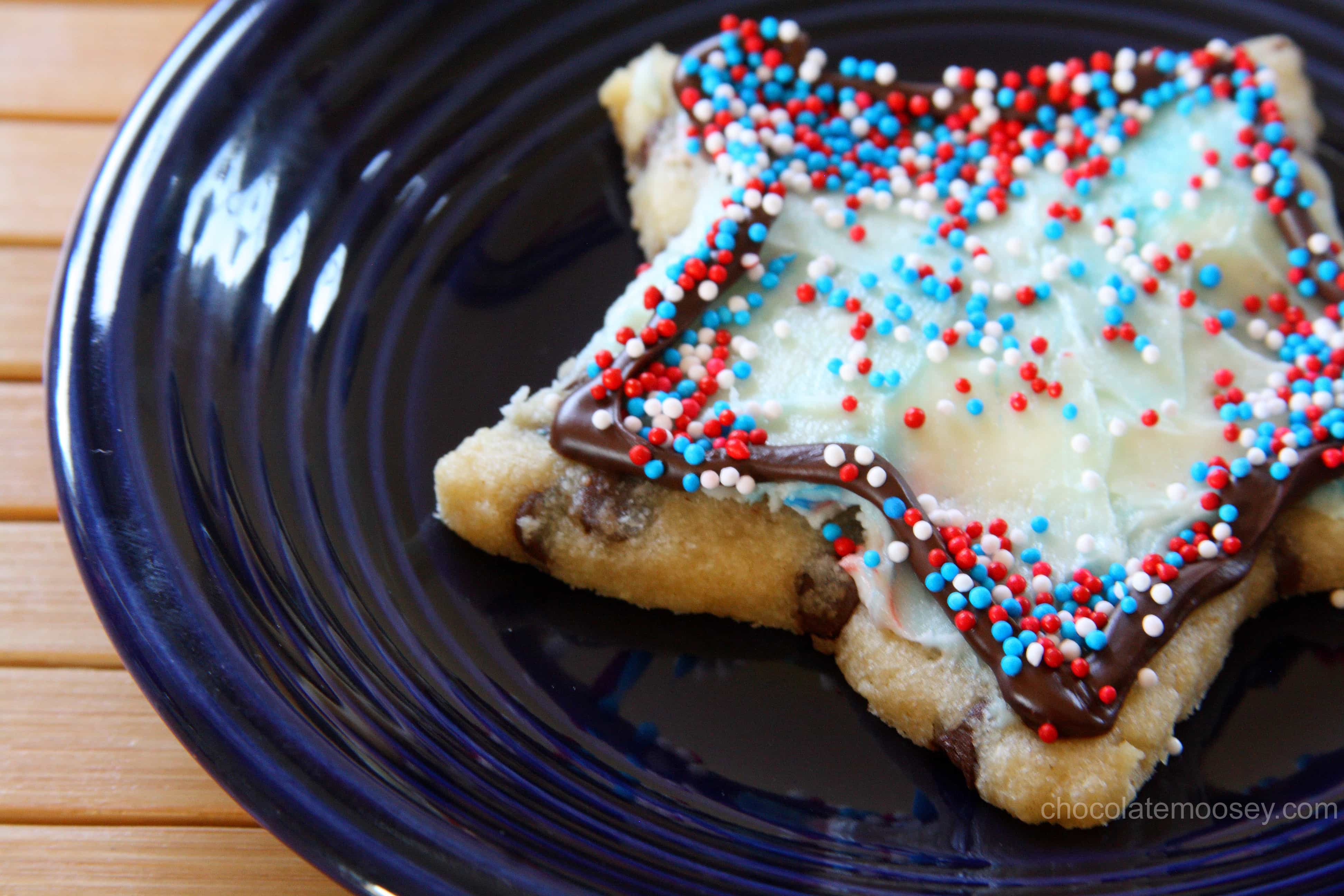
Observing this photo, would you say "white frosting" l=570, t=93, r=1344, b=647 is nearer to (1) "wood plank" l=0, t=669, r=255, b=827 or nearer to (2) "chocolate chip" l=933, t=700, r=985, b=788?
(2) "chocolate chip" l=933, t=700, r=985, b=788

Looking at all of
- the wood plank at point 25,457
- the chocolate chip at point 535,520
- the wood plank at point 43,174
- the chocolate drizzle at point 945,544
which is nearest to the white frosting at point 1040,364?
the chocolate drizzle at point 945,544

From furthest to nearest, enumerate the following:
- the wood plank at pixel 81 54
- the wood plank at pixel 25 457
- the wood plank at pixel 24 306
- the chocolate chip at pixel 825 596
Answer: the wood plank at pixel 81 54 → the wood plank at pixel 24 306 → the wood plank at pixel 25 457 → the chocolate chip at pixel 825 596

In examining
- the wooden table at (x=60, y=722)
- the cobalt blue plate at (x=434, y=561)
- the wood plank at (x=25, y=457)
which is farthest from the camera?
the wood plank at (x=25, y=457)

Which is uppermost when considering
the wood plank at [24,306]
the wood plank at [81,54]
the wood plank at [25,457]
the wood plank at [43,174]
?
the wood plank at [81,54]

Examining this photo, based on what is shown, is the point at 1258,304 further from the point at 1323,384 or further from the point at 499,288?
the point at 499,288

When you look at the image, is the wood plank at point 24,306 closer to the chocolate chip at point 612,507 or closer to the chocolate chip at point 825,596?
the chocolate chip at point 612,507

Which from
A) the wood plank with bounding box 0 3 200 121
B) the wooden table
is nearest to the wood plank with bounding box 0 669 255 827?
the wooden table

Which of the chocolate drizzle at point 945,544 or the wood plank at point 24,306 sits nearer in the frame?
the chocolate drizzle at point 945,544
